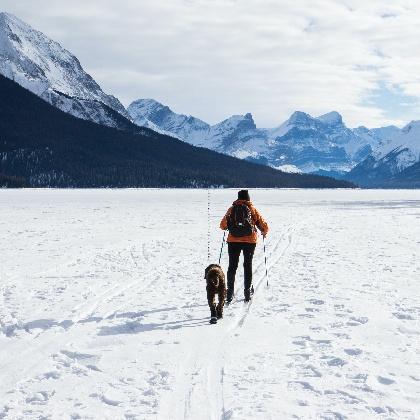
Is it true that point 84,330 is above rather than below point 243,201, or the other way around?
below

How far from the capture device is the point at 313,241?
2138 cm

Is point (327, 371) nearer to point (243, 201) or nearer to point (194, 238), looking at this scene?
point (243, 201)

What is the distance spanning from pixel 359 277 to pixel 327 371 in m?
7.02

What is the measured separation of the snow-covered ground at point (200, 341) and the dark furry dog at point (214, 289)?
24 cm

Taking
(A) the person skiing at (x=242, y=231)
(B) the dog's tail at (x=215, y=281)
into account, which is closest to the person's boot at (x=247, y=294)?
(A) the person skiing at (x=242, y=231)

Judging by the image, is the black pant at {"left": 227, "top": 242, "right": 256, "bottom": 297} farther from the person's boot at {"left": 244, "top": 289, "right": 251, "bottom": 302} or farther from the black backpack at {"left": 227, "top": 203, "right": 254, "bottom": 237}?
the black backpack at {"left": 227, "top": 203, "right": 254, "bottom": 237}

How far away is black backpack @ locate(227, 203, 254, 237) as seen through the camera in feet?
33.0

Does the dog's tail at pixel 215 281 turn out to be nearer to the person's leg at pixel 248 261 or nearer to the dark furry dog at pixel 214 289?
the dark furry dog at pixel 214 289

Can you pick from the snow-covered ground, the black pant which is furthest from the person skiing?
the snow-covered ground

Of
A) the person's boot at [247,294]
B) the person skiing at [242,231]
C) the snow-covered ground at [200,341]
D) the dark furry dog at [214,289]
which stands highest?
the person skiing at [242,231]

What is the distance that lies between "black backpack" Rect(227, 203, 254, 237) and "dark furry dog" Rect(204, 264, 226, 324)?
4.27ft

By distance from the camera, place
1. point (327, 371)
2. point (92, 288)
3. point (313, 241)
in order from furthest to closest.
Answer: point (313, 241) → point (92, 288) → point (327, 371)

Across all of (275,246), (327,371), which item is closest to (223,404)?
(327,371)

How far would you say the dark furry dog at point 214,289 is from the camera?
8.73 metres
